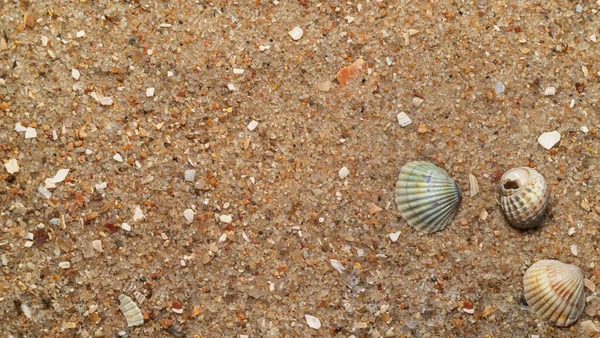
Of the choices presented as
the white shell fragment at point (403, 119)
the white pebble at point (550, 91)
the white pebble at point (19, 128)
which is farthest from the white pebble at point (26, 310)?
the white pebble at point (550, 91)

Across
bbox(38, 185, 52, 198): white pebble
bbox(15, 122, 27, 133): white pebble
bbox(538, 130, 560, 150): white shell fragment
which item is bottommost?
bbox(38, 185, 52, 198): white pebble

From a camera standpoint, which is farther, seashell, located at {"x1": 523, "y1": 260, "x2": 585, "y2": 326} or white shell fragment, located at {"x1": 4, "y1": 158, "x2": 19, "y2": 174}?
white shell fragment, located at {"x1": 4, "y1": 158, "x2": 19, "y2": 174}

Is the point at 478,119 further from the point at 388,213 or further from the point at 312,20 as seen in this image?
the point at 312,20

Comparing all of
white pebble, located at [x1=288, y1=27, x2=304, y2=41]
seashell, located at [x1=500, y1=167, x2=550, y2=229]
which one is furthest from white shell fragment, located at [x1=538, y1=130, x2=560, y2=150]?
white pebble, located at [x1=288, y1=27, x2=304, y2=41]

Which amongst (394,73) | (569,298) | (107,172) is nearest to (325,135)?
(394,73)

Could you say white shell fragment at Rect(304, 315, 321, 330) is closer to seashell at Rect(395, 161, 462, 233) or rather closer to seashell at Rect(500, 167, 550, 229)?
seashell at Rect(395, 161, 462, 233)

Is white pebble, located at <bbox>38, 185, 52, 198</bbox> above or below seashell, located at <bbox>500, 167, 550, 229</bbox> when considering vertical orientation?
above
